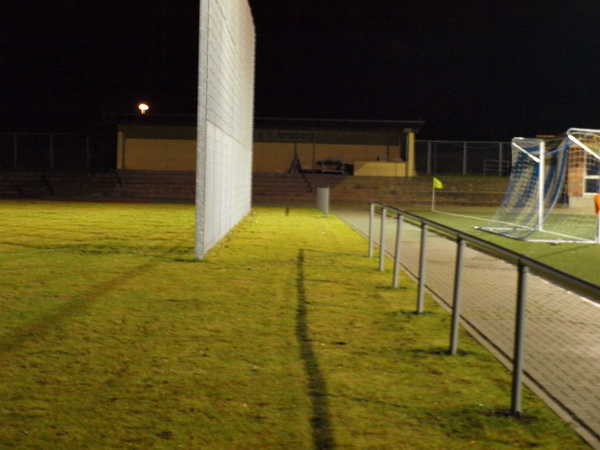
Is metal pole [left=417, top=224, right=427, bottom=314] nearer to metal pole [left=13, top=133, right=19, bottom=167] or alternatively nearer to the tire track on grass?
the tire track on grass

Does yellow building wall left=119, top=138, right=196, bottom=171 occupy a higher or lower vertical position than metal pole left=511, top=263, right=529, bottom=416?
higher

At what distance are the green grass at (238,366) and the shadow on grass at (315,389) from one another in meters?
0.01

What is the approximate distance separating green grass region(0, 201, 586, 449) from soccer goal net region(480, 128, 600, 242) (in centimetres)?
878

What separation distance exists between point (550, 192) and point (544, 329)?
14339 mm

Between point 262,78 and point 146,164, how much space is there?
11043 mm

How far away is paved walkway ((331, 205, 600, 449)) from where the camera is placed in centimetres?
456

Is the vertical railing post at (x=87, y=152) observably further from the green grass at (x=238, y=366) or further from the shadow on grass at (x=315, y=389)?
the shadow on grass at (x=315, y=389)

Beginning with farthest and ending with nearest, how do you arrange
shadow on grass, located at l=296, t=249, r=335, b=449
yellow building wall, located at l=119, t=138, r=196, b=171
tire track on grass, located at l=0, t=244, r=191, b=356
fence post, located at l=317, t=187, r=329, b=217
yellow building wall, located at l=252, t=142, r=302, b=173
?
1. yellow building wall, located at l=252, t=142, r=302, b=173
2. yellow building wall, located at l=119, t=138, r=196, b=171
3. fence post, located at l=317, t=187, r=329, b=217
4. tire track on grass, located at l=0, t=244, r=191, b=356
5. shadow on grass, located at l=296, t=249, r=335, b=449

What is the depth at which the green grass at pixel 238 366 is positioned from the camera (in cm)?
389

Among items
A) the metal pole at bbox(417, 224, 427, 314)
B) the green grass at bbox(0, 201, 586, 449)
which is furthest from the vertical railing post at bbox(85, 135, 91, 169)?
the metal pole at bbox(417, 224, 427, 314)

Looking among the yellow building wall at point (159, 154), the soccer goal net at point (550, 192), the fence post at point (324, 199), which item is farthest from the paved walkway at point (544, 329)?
the yellow building wall at point (159, 154)

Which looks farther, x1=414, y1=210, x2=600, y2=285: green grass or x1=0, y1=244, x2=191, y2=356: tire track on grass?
x1=414, y1=210, x2=600, y2=285: green grass

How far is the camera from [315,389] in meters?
4.65

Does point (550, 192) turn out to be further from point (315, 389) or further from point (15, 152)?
point (15, 152)
